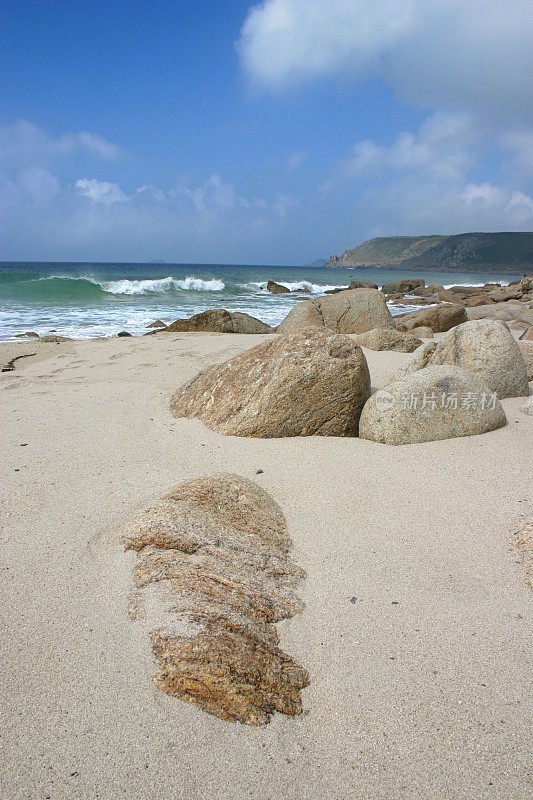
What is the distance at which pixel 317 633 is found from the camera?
1.83 meters

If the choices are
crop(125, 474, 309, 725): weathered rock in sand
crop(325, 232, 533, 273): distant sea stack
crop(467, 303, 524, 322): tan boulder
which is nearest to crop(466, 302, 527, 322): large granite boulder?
crop(467, 303, 524, 322): tan boulder

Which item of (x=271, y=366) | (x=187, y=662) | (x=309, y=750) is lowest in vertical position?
(x=309, y=750)

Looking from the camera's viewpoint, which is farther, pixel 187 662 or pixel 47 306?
pixel 47 306

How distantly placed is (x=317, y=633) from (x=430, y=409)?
7.30 feet

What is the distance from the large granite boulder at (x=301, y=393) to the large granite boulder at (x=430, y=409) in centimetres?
22

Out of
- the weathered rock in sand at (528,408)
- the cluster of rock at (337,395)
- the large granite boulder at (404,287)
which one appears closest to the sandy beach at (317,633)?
the cluster of rock at (337,395)

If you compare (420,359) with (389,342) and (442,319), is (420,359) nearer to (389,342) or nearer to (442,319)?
(389,342)

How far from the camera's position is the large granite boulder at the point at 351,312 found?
10.1 metres

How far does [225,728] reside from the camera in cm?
145

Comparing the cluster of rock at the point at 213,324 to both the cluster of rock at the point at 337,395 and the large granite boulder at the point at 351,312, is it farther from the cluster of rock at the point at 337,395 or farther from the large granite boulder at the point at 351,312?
the cluster of rock at the point at 337,395

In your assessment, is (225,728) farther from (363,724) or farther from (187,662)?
(363,724)

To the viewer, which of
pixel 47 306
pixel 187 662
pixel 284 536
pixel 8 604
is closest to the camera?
pixel 187 662

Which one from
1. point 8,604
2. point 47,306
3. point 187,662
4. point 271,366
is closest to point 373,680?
point 187,662

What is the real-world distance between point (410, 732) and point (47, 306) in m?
19.1
